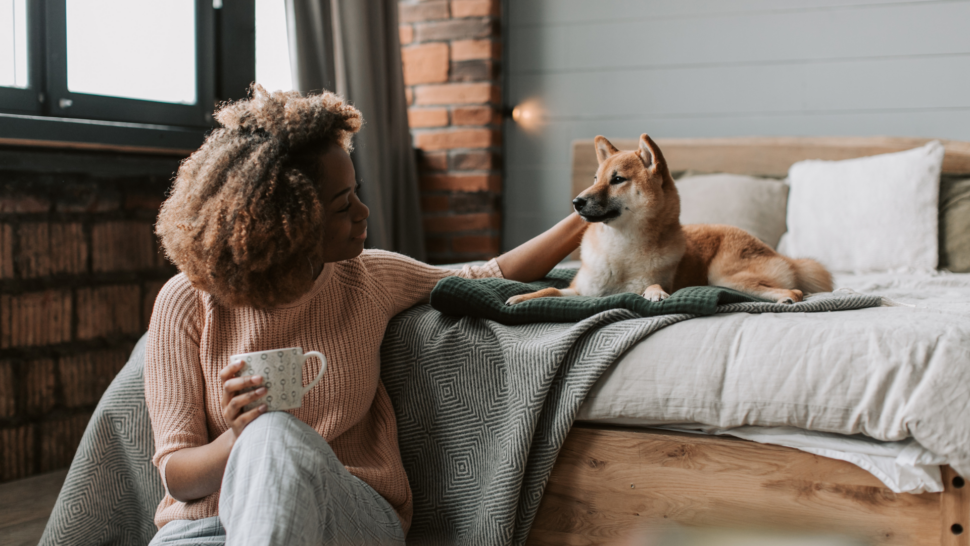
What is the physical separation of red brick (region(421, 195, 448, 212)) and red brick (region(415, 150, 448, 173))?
0.12 metres

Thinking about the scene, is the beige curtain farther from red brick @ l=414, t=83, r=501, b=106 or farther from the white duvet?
the white duvet

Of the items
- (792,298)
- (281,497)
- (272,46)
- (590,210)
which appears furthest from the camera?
(272,46)

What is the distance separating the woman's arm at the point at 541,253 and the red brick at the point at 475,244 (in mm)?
1493

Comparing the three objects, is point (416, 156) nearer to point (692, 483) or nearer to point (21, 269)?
point (21, 269)

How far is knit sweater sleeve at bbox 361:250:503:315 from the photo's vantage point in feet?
4.07

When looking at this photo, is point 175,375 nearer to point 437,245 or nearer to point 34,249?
point 34,249

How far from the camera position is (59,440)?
185 cm

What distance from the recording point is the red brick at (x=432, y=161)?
119 inches

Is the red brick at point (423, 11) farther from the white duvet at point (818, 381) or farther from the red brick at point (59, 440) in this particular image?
the white duvet at point (818, 381)

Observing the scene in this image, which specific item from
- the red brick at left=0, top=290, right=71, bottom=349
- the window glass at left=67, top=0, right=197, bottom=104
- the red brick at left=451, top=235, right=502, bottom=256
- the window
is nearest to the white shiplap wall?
the red brick at left=451, top=235, right=502, bottom=256

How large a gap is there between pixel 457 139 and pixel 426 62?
35 cm

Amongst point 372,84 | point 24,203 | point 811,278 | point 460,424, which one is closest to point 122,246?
point 24,203

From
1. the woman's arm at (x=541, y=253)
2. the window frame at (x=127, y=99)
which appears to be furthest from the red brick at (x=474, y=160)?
the woman's arm at (x=541, y=253)

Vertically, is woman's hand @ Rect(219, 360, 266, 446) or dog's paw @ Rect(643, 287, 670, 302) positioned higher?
dog's paw @ Rect(643, 287, 670, 302)
